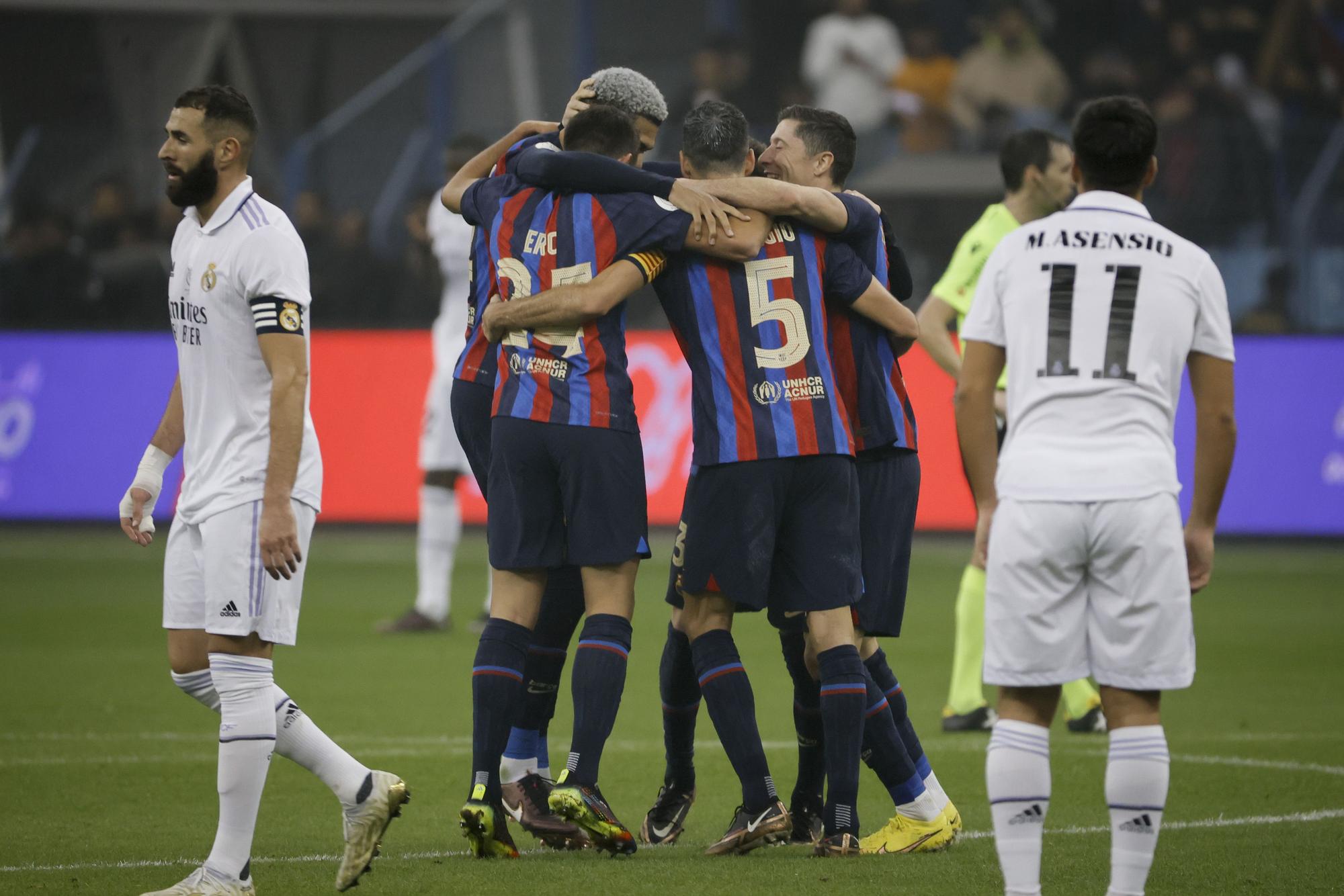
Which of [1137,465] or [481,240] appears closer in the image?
[1137,465]

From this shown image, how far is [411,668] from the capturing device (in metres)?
9.43

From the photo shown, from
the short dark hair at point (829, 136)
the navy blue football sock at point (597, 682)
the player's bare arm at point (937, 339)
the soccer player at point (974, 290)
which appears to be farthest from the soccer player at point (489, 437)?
the soccer player at point (974, 290)

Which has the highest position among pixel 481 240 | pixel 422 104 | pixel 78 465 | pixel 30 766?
pixel 422 104

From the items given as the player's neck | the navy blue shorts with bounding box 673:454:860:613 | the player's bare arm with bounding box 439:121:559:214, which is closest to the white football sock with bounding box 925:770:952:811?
the navy blue shorts with bounding box 673:454:860:613

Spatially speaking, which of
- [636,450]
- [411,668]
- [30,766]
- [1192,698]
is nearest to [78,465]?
[411,668]

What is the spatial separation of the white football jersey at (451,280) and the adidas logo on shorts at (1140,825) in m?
7.32

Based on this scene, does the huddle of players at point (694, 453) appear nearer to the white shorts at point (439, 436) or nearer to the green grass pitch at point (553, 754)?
the green grass pitch at point (553, 754)

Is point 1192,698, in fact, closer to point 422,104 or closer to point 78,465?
point 78,465

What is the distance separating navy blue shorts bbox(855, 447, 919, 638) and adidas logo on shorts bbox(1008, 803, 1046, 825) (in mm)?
1517

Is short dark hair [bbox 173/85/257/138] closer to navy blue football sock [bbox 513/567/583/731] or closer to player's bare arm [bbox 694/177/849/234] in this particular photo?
player's bare arm [bbox 694/177/849/234]

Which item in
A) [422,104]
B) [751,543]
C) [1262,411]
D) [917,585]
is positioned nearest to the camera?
[751,543]

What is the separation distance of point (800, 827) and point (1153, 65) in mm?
15480

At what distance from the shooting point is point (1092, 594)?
4.21 meters

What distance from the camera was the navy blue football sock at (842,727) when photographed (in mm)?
5223
